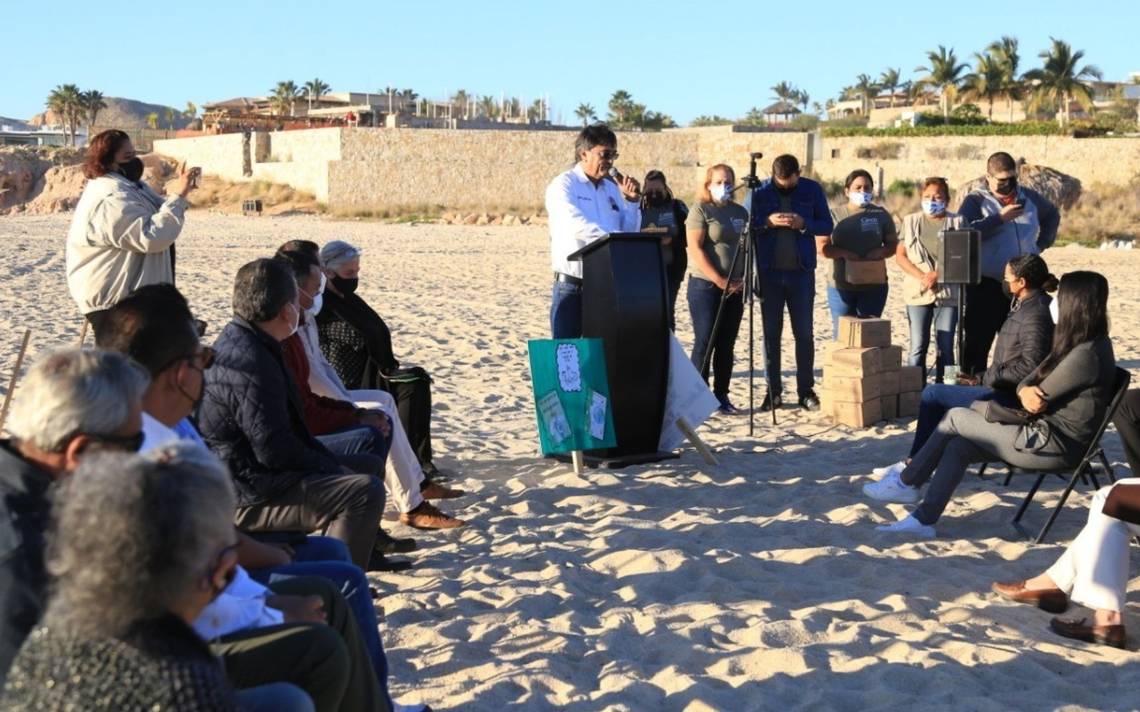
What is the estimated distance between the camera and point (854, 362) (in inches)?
333

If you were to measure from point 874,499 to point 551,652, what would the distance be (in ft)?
9.03

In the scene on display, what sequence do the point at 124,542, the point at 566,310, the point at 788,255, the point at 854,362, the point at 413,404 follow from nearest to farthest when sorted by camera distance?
the point at 124,542, the point at 413,404, the point at 566,310, the point at 854,362, the point at 788,255

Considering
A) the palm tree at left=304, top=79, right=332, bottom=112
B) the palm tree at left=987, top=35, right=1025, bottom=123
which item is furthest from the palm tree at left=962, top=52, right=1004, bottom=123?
the palm tree at left=304, top=79, right=332, bottom=112

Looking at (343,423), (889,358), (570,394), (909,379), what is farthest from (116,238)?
(909,379)

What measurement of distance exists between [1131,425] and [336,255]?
388 cm

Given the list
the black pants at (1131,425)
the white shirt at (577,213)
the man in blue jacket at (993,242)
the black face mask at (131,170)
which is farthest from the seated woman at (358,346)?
the man in blue jacket at (993,242)

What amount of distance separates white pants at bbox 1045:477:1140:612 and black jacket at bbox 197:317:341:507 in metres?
2.92

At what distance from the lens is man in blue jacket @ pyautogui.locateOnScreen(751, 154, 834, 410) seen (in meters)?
8.98

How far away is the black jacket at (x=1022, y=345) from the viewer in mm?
6016

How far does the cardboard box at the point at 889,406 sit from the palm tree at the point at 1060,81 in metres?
61.6

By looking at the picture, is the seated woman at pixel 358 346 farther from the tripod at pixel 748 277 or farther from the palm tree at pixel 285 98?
the palm tree at pixel 285 98

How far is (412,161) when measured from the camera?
54750mm

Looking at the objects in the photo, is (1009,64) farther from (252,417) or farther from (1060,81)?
(252,417)

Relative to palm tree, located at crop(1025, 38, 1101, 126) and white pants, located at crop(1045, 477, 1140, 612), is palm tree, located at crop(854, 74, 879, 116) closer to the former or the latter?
palm tree, located at crop(1025, 38, 1101, 126)
